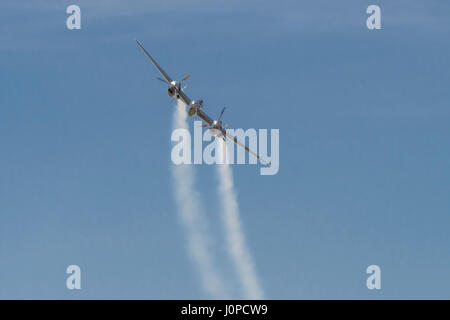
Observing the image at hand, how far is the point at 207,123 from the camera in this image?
198125mm

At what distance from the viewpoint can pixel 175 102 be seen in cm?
19638
